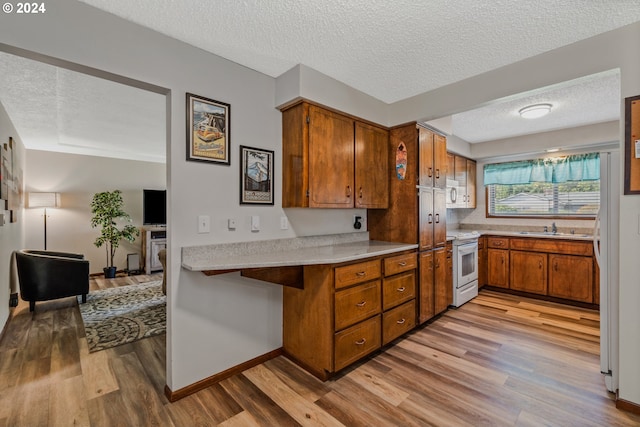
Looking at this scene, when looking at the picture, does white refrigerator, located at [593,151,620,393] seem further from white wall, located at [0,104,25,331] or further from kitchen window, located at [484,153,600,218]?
white wall, located at [0,104,25,331]

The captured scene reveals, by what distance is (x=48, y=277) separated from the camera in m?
3.60

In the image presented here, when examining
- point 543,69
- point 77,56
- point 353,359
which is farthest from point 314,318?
point 543,69

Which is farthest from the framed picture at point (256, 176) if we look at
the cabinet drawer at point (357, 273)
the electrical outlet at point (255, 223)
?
the cabinet drawer at point (357, 273)

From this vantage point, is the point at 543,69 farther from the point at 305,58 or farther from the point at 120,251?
the point at 120,251

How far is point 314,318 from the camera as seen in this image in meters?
2.25

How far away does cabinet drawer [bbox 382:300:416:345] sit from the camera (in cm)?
258

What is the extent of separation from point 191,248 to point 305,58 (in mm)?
1635

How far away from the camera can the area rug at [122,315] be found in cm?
286

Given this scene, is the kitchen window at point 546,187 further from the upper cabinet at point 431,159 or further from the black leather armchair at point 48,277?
the black leather armchair at point 48,277

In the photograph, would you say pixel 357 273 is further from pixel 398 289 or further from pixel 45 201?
pixel 45 201

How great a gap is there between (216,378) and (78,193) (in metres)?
5.12

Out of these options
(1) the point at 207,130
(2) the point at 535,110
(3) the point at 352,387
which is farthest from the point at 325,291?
(2) the point at 535,110

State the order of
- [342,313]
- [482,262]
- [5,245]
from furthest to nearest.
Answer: [482,262] → [5,245] → [342,313]

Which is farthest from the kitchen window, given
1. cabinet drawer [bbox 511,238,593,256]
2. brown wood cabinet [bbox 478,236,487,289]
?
brown wood cabinet [bbox 478,236,487,289]
